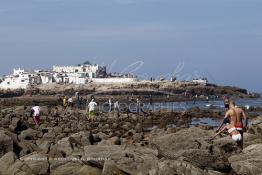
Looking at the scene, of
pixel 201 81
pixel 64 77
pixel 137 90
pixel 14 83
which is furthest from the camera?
pixel 64 77

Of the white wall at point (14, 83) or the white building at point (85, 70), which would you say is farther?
the white building at point (85, 70)

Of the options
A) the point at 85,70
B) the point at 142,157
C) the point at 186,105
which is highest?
the point at 142,157

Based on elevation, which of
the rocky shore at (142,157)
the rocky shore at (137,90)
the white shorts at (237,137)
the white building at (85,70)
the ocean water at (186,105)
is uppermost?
the white shorts at (237,137)

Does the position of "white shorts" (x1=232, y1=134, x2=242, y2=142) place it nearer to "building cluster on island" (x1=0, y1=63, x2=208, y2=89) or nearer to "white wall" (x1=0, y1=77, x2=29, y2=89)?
"building cluster on island" (x1=0, y1=63, x2=208, y2=89)

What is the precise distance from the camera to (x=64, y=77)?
122 m

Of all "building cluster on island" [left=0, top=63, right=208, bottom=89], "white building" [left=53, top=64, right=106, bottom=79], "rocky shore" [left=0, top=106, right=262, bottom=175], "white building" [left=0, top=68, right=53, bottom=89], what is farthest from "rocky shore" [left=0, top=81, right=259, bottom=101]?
"rocky shore" [left=0, top=106, right=262, bottom=175]

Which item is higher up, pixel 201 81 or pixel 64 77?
pixel 64 77

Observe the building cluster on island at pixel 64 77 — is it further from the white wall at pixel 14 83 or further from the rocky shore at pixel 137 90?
the rocky shore at pixel 137 90

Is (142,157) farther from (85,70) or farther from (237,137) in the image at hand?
(85,70)

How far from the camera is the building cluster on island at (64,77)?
11519 cm

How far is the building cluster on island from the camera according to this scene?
11519 cm

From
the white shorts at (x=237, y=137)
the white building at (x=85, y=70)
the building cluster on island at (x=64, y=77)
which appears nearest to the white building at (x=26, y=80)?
the building cluster on island at (x=64, y=77)

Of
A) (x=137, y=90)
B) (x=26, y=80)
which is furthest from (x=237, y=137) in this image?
(x=26, y=80)

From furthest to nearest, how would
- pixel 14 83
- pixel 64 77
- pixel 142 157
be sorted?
pixel 64 77 < pixel 14 83 < pixel 142 157
